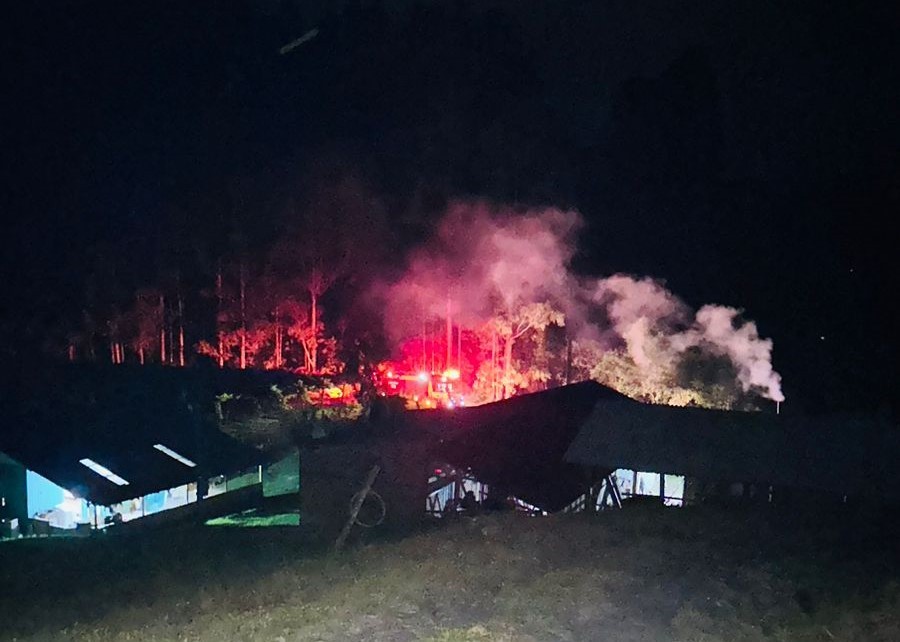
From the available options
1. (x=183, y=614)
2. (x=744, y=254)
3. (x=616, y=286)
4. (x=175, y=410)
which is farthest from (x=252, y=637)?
(x=744, y=254)

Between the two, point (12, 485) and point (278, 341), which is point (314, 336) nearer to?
point (278, 341)

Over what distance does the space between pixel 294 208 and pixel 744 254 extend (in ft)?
65.4

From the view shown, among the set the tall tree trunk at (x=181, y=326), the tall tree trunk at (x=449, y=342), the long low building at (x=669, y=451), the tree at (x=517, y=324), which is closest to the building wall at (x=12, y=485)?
the long low building at (x=669, y=451)

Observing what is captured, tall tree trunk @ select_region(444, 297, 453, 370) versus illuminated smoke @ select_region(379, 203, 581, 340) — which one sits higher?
illuminated smoke @ select_region(379, 203, 581, 340)

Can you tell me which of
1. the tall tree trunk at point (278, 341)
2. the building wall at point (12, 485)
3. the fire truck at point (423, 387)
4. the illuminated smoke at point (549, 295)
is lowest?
the building wall at point (12, 485)

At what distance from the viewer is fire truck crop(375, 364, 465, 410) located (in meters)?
29.5

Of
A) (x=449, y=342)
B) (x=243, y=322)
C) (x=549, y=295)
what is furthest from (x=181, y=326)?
(x=549, y=295)

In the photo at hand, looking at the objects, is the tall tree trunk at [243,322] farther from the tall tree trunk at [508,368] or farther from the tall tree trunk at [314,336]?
the tall tree trunk at [508,368]

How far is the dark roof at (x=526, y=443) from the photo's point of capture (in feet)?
50.4

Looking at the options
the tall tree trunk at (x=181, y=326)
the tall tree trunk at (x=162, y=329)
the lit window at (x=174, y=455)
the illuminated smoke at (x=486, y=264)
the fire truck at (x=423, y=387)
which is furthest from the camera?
the tall tree trunk at (x=181, y=326)

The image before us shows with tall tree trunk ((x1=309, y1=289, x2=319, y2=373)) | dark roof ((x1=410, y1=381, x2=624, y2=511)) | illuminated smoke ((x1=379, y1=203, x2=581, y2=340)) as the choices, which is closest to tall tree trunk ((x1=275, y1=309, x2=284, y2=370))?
tall tree trunk ((x1=309, y1=289, x2=319, y2=373))

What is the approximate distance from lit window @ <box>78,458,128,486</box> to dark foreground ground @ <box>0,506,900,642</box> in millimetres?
8223

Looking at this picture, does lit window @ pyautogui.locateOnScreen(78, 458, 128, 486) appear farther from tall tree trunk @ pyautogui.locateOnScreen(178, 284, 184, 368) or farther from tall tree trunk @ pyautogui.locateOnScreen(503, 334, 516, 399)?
tall tree trunk @ pyautogui.locateOnScreen(178, 284, 184, 368)

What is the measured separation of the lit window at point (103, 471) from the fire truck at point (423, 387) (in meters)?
10.5
